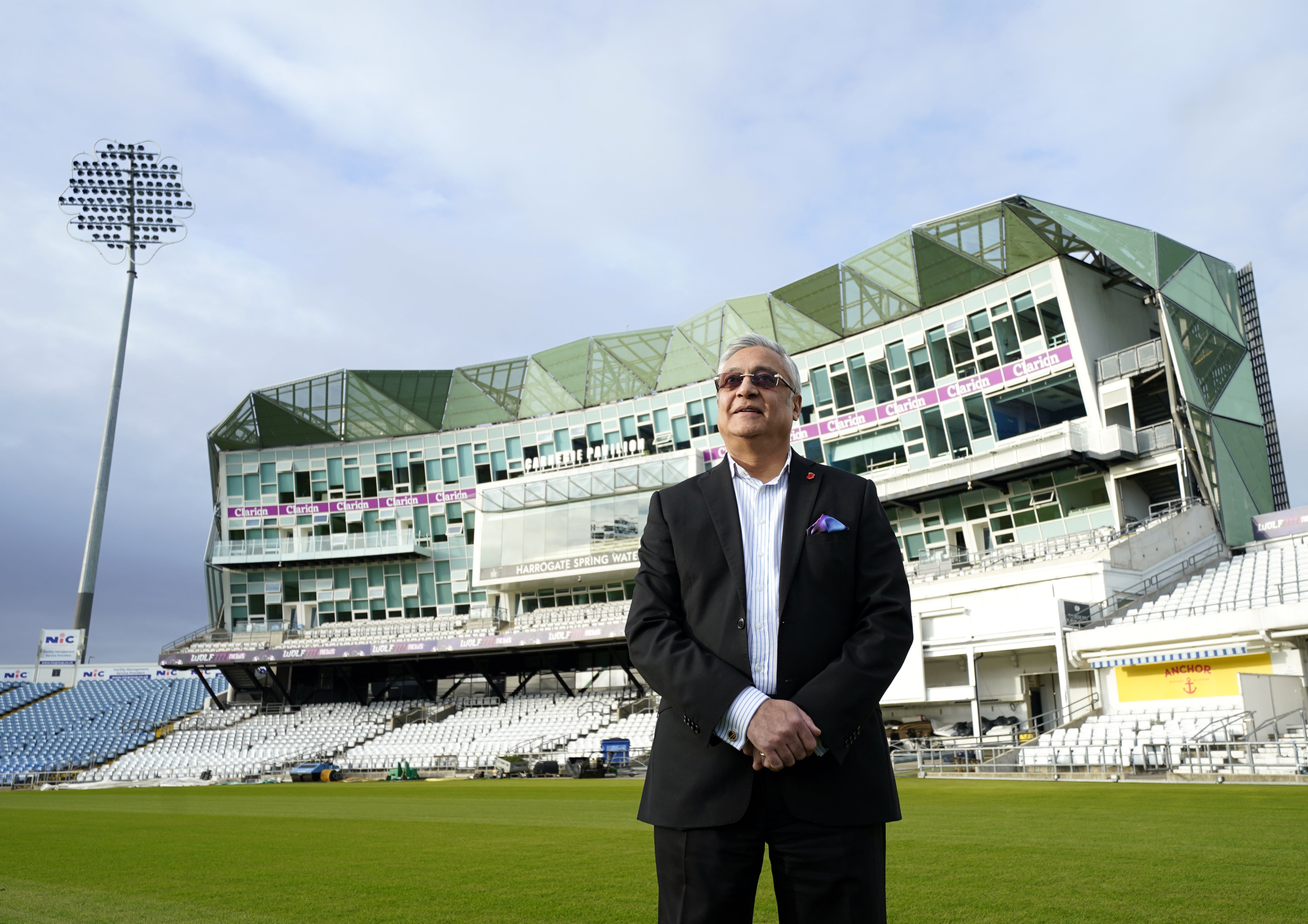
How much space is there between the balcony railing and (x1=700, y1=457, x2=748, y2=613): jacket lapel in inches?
2017

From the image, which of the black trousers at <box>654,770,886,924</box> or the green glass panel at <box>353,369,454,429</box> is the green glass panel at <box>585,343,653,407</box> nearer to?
the green glass panel at <box>353,369,454,429</box>

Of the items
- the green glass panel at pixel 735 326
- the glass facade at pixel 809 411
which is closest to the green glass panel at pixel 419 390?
the glass facade at pixel 809 411

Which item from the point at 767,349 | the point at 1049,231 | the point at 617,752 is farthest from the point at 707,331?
the point at 767,349

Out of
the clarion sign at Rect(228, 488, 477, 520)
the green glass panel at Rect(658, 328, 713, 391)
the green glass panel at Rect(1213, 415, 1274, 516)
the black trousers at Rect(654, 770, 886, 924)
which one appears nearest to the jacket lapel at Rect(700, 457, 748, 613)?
the black trousers at Rect(654, 770, 886, 924)

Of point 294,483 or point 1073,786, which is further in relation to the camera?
point 294,483

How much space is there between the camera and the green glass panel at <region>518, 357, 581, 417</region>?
5150cm

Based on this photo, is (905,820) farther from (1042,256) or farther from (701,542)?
(1042,256)

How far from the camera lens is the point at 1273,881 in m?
5.90

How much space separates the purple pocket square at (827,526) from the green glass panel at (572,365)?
48.1 meters

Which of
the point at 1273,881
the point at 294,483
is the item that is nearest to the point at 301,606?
the point at 294,483

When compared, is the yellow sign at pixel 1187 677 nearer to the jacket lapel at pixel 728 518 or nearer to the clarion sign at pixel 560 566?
the clarion sign at pixel 560 566

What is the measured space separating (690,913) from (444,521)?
5294 cm

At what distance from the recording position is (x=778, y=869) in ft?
8.66

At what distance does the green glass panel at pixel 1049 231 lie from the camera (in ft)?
110
